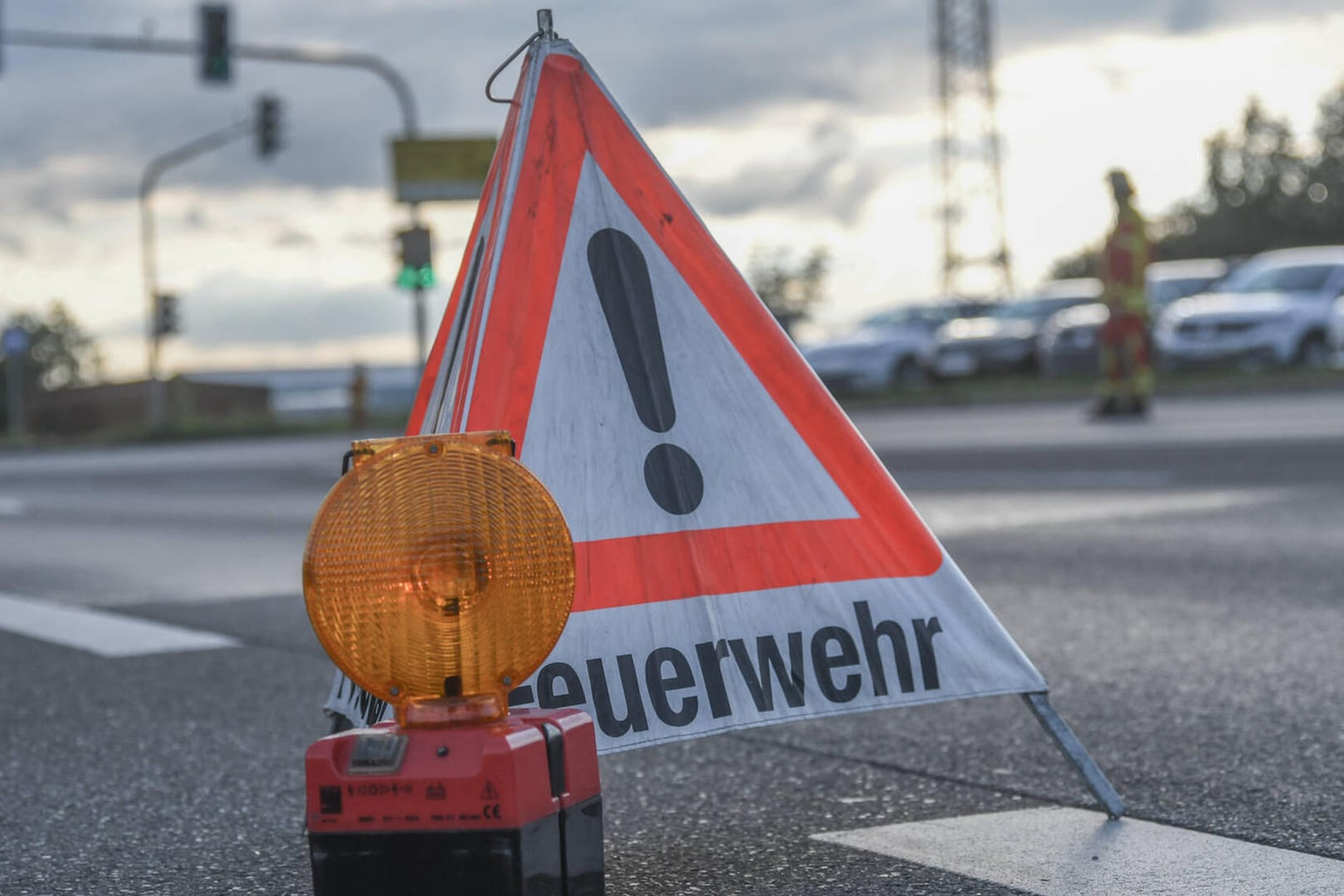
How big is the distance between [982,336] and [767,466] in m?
26.6

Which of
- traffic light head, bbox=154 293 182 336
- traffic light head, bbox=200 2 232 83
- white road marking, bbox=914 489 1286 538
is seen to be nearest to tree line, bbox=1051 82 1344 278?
traffic light head, bbox=154 293 182 336

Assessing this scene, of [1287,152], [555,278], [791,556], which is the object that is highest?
[1287,152]

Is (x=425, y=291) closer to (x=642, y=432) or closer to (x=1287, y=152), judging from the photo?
(x=642, y=432)

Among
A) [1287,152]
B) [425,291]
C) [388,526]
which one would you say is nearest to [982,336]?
[425,291]

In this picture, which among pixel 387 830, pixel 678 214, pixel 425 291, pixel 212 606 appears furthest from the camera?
pixel 425 291

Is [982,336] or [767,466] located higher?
[982,336]

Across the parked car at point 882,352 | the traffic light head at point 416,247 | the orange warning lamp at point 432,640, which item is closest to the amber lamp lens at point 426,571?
the orange warning lamp at point 432,640

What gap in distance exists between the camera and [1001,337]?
29.2 meters

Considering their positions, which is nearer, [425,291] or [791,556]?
[791,556]

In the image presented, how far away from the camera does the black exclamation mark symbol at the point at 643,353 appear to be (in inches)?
126

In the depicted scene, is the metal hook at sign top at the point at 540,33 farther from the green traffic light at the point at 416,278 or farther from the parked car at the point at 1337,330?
the parked car at the point at 1337,330

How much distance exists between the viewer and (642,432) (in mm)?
3211

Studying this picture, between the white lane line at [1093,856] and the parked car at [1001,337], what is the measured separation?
26053 mm

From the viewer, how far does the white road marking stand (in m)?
9.79
